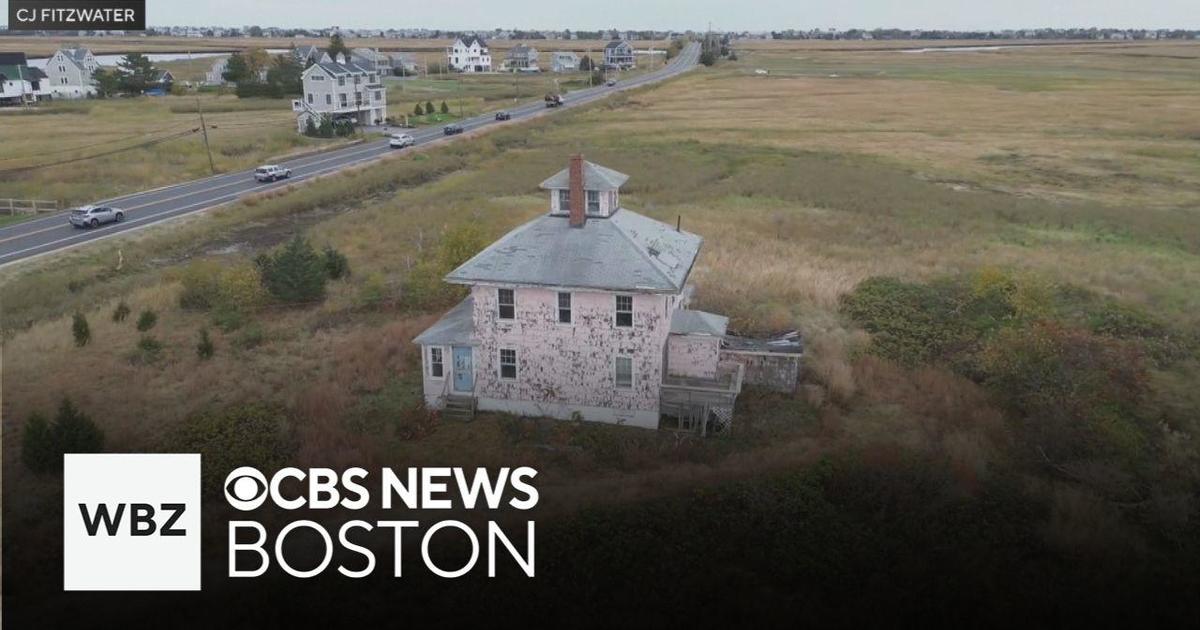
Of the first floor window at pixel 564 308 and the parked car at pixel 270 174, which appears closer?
the first floor window at pixel 564 308

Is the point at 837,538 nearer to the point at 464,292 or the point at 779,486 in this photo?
the point at 779,486

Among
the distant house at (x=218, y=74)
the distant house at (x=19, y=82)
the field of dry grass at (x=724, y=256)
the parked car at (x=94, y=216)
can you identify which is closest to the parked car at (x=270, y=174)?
the field of dry grass at (x=724, y=256)

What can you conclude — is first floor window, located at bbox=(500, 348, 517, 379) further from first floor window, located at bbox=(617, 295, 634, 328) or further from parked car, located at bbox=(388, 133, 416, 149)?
parked car, located at bbox=(388, 133, 416, 149)

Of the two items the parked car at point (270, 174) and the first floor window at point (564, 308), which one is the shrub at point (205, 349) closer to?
the first floor window at point (564, 308)

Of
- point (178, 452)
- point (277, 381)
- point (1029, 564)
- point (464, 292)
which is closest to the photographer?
point (1029, 564)

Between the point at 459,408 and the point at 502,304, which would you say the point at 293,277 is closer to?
the point at 459,408

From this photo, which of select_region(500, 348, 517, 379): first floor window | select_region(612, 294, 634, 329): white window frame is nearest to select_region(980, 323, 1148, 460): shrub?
select_region(612, 294, 634, 329): white window frame

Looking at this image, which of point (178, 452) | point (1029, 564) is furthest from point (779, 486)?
point (178, 452)
